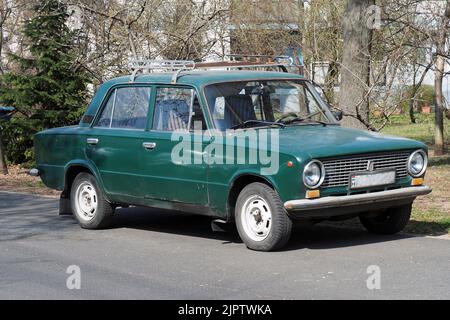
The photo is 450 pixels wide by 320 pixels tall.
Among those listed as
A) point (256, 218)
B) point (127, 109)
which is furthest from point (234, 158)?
point (127, 109)

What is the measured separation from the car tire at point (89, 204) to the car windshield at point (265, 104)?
2098 millimetres

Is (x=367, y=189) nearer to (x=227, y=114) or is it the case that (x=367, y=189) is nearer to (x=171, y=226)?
(x=227, y=114)

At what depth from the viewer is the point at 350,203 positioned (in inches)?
346

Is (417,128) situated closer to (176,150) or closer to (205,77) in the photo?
(205,77)

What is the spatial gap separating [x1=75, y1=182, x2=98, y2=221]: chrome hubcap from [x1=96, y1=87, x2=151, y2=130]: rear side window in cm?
81

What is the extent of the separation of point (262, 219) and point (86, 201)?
3044 mm

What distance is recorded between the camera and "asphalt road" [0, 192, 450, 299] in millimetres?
7410

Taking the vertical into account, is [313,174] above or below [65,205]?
above

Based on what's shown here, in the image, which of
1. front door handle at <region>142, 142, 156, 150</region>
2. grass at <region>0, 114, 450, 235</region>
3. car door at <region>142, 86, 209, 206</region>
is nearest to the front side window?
car door at <region>142, 86, 209, 206</region>

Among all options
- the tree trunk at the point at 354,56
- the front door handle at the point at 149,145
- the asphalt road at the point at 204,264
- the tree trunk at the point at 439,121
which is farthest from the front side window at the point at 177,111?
the tree trunk at the point at 439,121

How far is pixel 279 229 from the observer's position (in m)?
8.86

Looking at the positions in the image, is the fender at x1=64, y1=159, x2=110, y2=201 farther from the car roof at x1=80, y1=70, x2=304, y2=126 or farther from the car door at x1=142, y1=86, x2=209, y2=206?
the car roof at x1=80, y1=70, x2=304, y2=126

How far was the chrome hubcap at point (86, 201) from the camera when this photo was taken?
11.1 metres

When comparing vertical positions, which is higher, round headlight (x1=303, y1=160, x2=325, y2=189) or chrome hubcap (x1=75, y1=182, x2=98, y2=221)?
round headlight (x1=303, y1=160, x2=325, y2=189)
